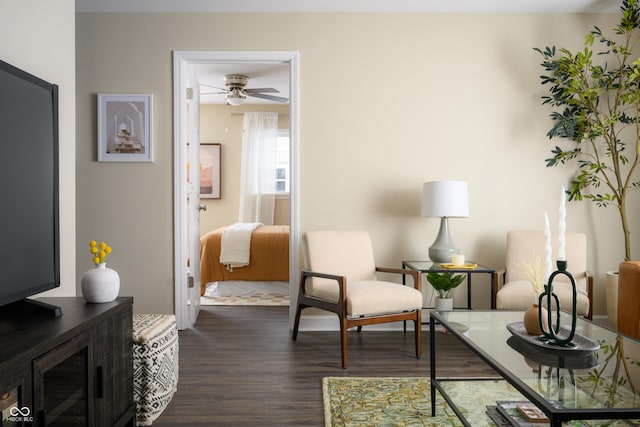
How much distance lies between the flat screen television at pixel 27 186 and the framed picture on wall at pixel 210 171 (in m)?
5.98

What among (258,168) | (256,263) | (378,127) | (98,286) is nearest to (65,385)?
(98,286)

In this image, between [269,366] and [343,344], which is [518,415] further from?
[269,366]

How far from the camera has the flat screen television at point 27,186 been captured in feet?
5.93

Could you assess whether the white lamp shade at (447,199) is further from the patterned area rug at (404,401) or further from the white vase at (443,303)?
the patterned area rug at (404,401)

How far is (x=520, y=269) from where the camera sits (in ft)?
12.8

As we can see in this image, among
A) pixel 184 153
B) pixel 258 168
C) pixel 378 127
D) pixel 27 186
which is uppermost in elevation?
pixel 378 127

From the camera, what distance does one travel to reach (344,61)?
4148mm

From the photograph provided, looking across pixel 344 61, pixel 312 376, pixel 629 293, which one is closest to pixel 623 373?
pixel 629 293

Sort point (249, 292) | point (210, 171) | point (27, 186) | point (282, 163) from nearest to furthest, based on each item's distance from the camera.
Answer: point (27, 186) → point (249, 292) → point (282, 163) → point (210, 171)

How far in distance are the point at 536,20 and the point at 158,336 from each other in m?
3.80

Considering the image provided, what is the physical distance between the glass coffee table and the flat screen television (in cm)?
177

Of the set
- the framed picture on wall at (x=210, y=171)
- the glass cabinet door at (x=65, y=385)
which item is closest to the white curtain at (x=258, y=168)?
the framed picture on wall at (x=210, y=171)

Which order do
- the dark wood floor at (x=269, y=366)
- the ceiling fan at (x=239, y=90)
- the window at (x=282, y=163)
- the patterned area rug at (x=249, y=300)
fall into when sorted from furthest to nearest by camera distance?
the window at (x=282, y=163) → the ceiling fan at (x=239, y=90) → the patterned area rug at (x=249, y=300) → the dark wood floor at (x=269, y=366)

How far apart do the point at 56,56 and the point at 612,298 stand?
4.06 metres
